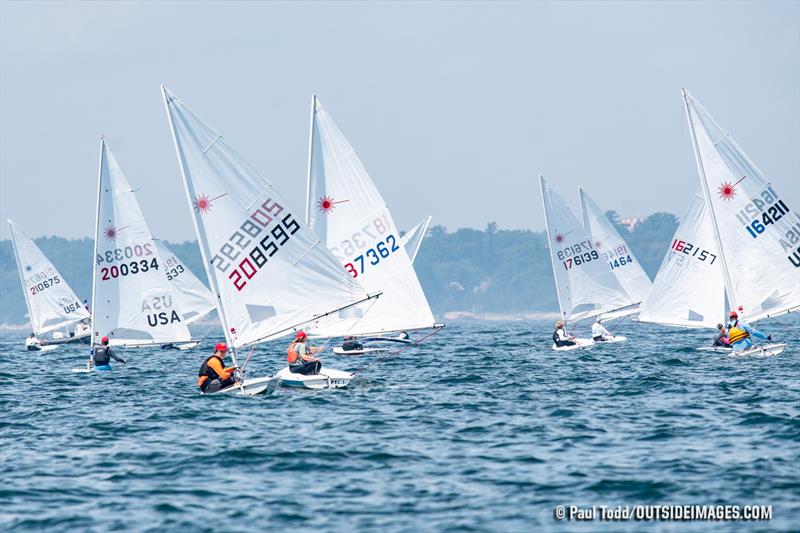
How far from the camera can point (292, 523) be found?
12.2 metres

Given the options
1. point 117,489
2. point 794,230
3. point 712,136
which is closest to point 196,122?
point 117,489

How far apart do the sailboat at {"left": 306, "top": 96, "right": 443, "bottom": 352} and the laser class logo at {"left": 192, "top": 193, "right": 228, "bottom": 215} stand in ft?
20.6

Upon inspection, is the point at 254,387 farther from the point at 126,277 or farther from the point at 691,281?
the point at 691,281

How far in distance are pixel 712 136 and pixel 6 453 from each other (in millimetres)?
21635

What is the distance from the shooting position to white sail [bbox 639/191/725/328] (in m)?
37.8

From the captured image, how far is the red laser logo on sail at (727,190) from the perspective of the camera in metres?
30.6

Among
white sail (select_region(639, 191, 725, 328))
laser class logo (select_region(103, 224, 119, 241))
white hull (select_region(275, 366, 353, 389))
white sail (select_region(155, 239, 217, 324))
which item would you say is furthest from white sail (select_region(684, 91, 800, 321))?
white sail (select_region(155, 239, 217, 324))

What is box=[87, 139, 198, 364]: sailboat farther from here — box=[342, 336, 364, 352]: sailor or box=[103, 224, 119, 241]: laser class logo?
box=[342, 336, 364, 352]: sailor

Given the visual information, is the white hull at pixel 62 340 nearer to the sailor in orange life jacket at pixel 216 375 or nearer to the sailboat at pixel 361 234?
the sailboat at pixel 361 234

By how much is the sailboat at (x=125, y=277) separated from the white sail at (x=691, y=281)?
58.2 feet

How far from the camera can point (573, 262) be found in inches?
1714

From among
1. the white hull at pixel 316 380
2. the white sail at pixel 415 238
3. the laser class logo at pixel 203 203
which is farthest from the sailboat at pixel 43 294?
the laser class logo at pixel 203 203

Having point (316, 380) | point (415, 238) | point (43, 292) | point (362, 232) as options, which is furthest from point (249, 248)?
point (43, 292)

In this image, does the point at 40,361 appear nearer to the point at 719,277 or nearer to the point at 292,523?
the point at 719,277
